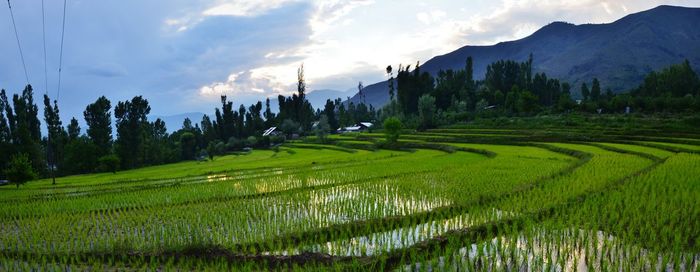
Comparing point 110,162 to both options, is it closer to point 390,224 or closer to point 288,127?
point 288,127

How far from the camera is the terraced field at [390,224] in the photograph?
7.44 m

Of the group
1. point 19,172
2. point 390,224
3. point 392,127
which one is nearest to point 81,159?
point 19,172

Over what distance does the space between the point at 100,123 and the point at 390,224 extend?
186ft

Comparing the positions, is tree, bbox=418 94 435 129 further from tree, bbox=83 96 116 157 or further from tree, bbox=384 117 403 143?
tree, bbox=83 96 116 157

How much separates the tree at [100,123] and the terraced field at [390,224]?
1596 inches

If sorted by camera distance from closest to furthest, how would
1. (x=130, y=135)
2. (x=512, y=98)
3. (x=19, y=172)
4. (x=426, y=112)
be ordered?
(x=19, y=172), (x=130, y=135), (x=426, y=112), (x=512, y=98)

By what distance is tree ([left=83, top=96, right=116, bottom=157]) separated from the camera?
5469 centimetres

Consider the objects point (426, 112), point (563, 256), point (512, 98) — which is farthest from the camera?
point (512, 98)

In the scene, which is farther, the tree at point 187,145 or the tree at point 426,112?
the tree at point 187,145

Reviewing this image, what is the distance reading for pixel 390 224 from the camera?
1015 centimetres

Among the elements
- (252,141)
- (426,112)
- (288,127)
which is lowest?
(252,141)

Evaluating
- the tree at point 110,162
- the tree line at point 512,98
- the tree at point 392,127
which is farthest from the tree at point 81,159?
the tree line at point 512,98

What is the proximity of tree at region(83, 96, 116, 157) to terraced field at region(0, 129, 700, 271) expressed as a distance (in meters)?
40.5

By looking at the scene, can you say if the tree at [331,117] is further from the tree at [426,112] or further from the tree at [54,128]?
the tree at [54,128]
